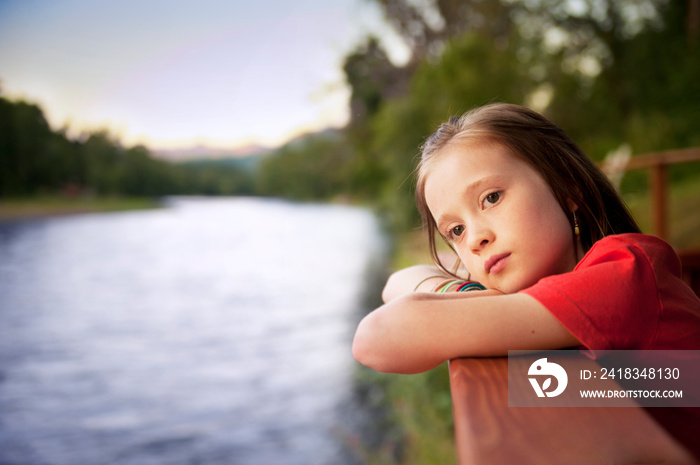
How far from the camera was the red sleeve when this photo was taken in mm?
582

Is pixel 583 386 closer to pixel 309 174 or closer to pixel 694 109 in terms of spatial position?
pixel 694 109

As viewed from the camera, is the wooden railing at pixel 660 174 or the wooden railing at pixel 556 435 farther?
the wooden railing at pixel 660 174

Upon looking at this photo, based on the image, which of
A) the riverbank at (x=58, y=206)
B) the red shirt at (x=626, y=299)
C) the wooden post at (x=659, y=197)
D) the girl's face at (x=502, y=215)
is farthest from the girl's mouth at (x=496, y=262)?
the riverbank at (x=58, y=206)

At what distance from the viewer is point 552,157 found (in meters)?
0.83

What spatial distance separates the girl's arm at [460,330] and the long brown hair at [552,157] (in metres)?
0.29

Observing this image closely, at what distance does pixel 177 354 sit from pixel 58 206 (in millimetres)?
18841

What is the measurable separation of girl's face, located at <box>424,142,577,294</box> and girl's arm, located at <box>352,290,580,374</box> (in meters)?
0.18

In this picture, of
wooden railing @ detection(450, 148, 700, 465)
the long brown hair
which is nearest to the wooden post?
the long brown hair

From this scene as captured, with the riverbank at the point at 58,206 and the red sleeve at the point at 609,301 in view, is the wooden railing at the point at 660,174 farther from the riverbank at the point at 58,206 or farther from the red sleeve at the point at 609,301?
the riverbank at the point at 58,206

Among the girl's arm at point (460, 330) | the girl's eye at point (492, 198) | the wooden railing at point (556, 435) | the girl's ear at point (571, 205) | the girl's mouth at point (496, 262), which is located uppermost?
the girl's eye at point (492, 198)

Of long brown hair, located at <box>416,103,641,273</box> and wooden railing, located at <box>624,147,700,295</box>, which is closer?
long brown hair, located at <box>416,103,641,273</box>

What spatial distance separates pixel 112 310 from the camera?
41.2 feet

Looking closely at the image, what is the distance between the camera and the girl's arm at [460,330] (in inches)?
22.8

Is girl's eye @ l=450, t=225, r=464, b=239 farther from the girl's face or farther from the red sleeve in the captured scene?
the red sleeve
